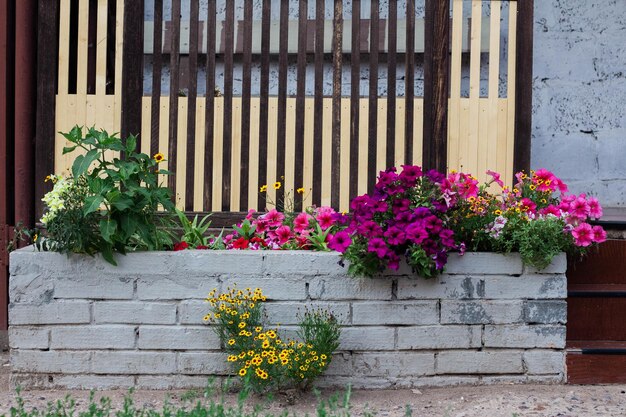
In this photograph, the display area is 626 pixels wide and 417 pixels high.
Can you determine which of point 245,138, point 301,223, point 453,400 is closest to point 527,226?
point 453,400

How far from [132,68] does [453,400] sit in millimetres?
2668

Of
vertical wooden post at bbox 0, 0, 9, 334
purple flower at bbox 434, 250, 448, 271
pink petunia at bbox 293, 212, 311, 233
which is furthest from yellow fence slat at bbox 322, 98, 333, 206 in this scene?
vertical wooden post at bbox 0, 0, 9, 334

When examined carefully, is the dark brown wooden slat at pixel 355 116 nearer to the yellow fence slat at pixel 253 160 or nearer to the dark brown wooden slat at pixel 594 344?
the yellow fence slat at pixel 253 160

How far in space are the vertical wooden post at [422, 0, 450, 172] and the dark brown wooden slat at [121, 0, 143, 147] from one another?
1689mm

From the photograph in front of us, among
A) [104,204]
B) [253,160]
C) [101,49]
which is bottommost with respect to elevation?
[104,204]

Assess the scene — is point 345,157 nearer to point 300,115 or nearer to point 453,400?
point 300,115

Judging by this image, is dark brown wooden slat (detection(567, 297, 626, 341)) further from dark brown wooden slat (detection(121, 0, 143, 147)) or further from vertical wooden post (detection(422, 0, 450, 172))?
dark brown wooden slat (detection(121, 0, 143, 147))

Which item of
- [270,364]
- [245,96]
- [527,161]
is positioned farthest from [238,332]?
[527,161]

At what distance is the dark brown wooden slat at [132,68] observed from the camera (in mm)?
5289

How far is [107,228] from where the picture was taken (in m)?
4.23

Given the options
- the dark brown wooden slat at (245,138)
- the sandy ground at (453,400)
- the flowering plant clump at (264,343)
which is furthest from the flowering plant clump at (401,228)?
the dark brown wooden slat at (245,138)

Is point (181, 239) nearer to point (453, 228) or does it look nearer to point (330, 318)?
point (330, 318)

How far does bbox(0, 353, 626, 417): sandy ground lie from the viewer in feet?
13.1

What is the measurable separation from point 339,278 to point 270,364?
56cm
